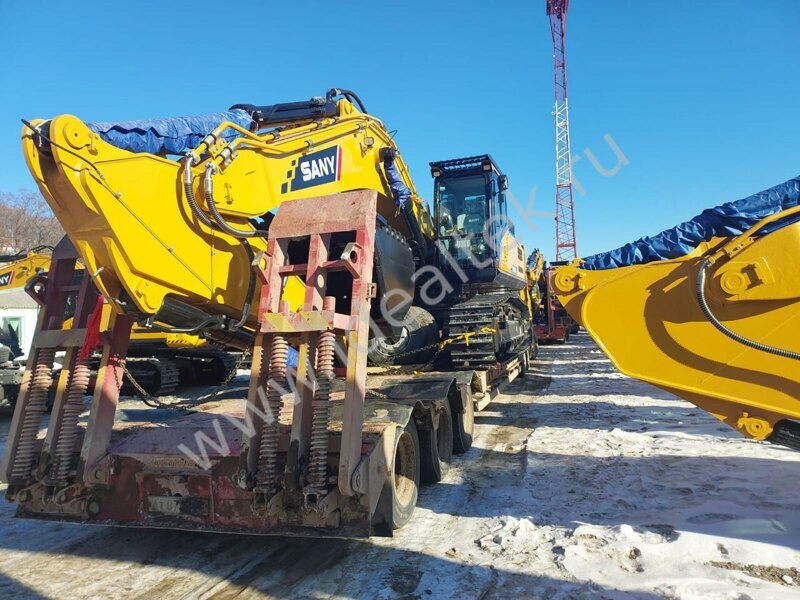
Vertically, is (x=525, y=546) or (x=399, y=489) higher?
(x=399, y=489)

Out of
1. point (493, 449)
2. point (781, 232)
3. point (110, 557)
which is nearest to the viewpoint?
point (781, 232)

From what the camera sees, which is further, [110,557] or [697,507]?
[697,507]

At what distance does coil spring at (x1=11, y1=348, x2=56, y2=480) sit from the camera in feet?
12.6

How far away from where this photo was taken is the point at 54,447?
152 inches

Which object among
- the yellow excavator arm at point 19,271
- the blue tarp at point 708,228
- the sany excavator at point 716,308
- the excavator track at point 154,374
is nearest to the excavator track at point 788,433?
the sany excavator at point 716,308

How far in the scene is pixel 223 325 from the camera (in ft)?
14.4

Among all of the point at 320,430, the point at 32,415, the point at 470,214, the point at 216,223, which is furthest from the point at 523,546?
the point at 470,214

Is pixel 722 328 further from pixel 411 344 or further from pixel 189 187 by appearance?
pixel 411 344

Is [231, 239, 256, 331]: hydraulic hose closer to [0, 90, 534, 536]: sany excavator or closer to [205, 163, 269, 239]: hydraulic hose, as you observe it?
[0, 90, 534, 536]: sany excavator

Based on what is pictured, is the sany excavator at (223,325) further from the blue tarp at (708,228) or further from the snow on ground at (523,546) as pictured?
the blue tarp at (708,228)

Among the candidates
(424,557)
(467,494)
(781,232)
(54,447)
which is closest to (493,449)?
(467,494)

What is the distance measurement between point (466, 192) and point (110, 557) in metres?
7.37

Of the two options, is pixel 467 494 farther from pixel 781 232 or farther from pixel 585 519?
Result: pixel 781 232

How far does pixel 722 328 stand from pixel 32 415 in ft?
16.1
